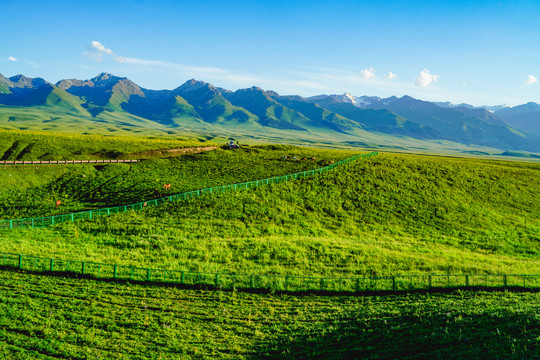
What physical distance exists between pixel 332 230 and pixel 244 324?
27.1 metres

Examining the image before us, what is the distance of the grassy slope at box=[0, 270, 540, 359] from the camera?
1617cm

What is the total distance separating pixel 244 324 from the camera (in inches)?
802

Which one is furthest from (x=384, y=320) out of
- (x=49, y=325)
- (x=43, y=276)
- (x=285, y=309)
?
(x=43, y=276)

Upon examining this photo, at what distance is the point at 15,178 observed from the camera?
59812mm

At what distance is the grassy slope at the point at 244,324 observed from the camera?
16172 millimetres

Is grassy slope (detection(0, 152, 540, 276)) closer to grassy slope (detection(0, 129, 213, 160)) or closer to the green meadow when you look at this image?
the green meadow

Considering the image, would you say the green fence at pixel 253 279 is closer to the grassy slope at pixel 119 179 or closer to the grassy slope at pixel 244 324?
the grassy slope at pixel 244 324

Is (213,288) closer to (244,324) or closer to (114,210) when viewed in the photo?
(244,324)

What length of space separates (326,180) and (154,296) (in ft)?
151

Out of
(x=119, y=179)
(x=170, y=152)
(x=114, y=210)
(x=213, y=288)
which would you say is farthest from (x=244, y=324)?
(x=170, y=152)

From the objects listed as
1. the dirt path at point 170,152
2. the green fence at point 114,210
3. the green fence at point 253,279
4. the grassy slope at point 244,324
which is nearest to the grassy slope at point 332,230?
the green fence at point 114,210

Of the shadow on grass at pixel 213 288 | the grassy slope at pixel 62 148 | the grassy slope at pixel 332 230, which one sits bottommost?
the shadow on grass at pixel 213 288

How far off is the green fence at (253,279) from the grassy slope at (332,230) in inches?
103

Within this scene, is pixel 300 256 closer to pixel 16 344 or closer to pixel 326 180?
pixel 16 344
